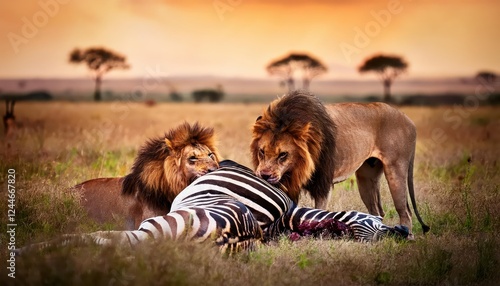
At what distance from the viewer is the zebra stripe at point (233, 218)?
6.02m

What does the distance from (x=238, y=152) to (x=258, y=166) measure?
5788 mm

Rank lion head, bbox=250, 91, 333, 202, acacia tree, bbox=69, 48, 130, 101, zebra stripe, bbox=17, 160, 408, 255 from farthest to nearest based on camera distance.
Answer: acacia tree, bbox=69, 48, 130, 101 < lion head, bbox=250, 91, 333, 202 < zebra stripe, bbox=17, 160, 408, 255

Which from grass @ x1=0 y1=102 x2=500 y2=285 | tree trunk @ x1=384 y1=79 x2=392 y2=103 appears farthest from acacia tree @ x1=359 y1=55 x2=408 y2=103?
grass @ x1=0 y1=102 x2=500 y2=285

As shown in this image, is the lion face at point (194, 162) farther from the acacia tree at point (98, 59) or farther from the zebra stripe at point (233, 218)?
the acacia tree at point (98, 59)

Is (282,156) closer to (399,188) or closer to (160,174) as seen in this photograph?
(160,174)

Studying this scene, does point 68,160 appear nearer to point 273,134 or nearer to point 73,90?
point 273,134

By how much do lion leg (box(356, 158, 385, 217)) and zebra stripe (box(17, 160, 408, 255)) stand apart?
1.25 metres

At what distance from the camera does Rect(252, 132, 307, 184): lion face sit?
7.48 m

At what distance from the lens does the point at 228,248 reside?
620cm

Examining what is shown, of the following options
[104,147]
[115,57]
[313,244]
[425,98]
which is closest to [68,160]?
[104,147]

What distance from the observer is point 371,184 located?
890 cm

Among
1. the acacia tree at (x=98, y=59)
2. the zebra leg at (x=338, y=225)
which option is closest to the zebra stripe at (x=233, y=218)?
the zebra leg at (x=338, y=225)

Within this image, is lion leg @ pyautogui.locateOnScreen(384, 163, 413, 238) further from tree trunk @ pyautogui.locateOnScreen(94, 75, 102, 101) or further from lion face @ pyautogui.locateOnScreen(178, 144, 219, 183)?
tree trunk @ pyautogui.locateOnScreen(94, 75, 102, 101)

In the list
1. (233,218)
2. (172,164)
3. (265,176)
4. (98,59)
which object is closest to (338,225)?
(265,176)
